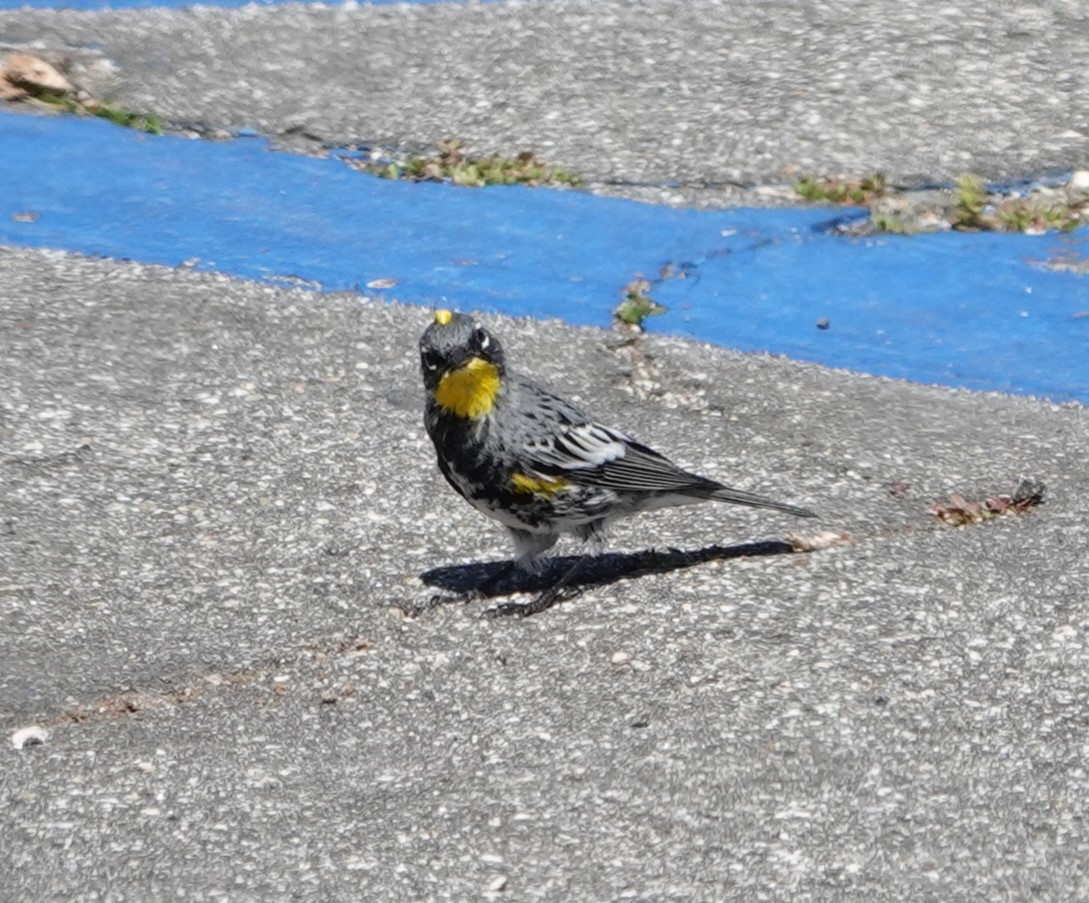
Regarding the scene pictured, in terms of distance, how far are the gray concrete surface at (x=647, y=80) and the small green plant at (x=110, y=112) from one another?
0.35ft

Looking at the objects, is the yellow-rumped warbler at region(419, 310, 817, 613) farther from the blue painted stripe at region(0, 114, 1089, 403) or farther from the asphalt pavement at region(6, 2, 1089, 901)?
the blue painted stripe at region(0, 114, 1089, 403)

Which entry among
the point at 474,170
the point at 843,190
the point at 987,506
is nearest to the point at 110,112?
the point at 474,170

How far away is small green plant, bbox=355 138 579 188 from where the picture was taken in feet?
27.6

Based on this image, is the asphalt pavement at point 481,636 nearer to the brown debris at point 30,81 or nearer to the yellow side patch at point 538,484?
the yellow side patch at point 538,484

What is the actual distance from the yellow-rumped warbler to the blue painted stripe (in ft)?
6.15

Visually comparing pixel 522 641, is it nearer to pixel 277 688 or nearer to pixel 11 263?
pixel 277 688

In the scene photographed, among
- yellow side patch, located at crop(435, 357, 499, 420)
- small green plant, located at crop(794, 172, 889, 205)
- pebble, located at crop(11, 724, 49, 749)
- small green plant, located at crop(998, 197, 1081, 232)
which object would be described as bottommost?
pebble, located at crop(11, 724, 49, 749)

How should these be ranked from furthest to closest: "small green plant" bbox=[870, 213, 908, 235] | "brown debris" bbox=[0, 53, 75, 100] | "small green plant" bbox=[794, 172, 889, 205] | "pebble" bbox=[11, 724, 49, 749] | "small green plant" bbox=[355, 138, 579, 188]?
"brown debris" bbox=[0, 53, 75, 100]
"small green plant" bbox=[355, 138, 579, 188]
"small green plant" bbox=[794, 172, 889, 205]
"small green plant" bbox=[870, 213, 908, 235]
"pebble" bbox=[11, 724, 49, 749]

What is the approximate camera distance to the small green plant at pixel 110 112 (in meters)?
8.83

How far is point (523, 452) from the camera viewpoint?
205 inches

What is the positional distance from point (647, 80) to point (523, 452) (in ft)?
14.5

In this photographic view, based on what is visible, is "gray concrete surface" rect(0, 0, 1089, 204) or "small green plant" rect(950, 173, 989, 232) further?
"gray concrete surface" rect(0, 0, 1089, 204)

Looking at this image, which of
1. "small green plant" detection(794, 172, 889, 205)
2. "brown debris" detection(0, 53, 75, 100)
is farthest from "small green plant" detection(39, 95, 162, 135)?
"small green plant" detection(794, 172, 889, 205)

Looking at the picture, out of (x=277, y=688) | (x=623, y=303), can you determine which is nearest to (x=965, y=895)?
(x=277, y=688)
